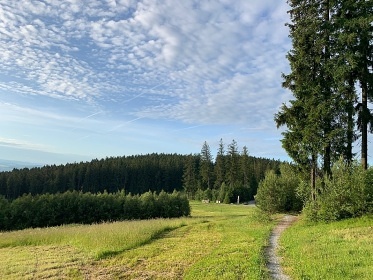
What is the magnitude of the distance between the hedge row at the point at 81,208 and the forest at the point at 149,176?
3119 centimetres

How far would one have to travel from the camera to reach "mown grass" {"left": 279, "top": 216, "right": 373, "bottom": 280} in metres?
9.31

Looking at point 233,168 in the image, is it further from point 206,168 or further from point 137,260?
point 137,260

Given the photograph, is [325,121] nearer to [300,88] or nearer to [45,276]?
[300,88]

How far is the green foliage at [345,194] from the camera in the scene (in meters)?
18.5

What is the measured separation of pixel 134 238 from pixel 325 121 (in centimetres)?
1441

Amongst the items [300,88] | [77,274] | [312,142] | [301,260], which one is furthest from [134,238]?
[300,88]

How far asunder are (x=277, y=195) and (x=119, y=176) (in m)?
99.3

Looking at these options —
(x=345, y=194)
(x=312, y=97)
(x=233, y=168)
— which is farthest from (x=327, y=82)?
(x=233, y=168)

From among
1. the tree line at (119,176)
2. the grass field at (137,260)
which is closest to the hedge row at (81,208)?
the grass field at (137,260)

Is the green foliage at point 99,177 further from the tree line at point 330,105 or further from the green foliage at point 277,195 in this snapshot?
the tree line at point 330,105

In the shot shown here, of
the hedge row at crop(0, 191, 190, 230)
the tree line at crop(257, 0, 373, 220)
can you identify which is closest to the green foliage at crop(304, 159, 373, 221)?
the tree line at crop(257, 0, 373, 220)

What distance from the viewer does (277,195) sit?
93.7 ft

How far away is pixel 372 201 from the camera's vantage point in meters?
18.4

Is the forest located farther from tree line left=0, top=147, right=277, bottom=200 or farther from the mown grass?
the mown grass
